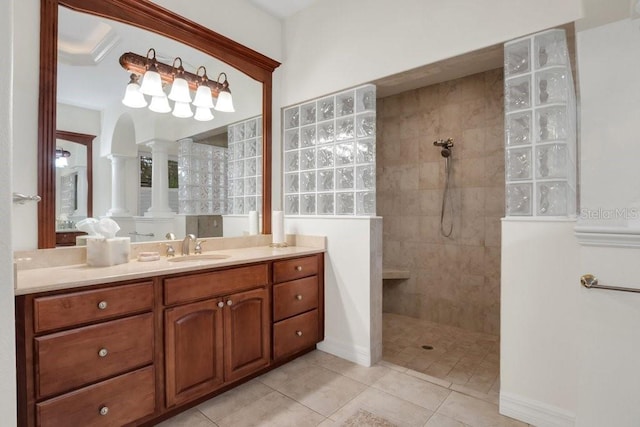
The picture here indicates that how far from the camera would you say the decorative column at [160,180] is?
87.7 inches

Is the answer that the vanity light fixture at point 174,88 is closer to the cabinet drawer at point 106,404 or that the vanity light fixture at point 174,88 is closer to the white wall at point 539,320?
the cabinet drawer at point 106,404

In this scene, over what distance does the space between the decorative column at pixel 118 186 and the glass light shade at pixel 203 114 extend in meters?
0.64

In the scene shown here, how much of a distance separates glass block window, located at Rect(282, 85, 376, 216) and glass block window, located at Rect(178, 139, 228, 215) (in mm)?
572

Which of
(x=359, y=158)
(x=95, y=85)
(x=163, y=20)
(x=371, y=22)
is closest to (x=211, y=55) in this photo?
(x=163, y=20)

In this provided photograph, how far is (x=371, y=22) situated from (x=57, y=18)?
75.8 inches

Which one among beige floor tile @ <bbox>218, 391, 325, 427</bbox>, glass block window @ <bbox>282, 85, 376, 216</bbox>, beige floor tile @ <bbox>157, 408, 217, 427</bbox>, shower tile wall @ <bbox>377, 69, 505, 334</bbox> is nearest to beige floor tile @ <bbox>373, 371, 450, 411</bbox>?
beige floor tile @ <bbox>218, 391, 325, 427</bbox>

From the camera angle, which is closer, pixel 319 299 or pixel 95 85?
pixel 95 85

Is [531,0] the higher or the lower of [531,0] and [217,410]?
the higher

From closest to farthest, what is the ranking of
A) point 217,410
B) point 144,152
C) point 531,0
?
point 531,0 < point 217,410 < point 144,152

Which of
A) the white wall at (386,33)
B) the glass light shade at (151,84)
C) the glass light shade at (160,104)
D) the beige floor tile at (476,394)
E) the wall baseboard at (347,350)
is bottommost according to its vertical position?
the beige floor tile at (476,394)

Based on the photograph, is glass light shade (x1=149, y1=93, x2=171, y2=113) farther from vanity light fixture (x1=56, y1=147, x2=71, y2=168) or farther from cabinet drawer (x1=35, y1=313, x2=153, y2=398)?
cabinet drawer (x1=35, y1=313, x2=153, y2=398)

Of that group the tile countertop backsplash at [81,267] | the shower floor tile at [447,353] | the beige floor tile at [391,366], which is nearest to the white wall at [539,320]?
the shower floor tile at [447,353]

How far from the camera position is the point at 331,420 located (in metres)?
1.74

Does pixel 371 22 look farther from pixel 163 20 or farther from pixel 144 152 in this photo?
pixel 144 152
